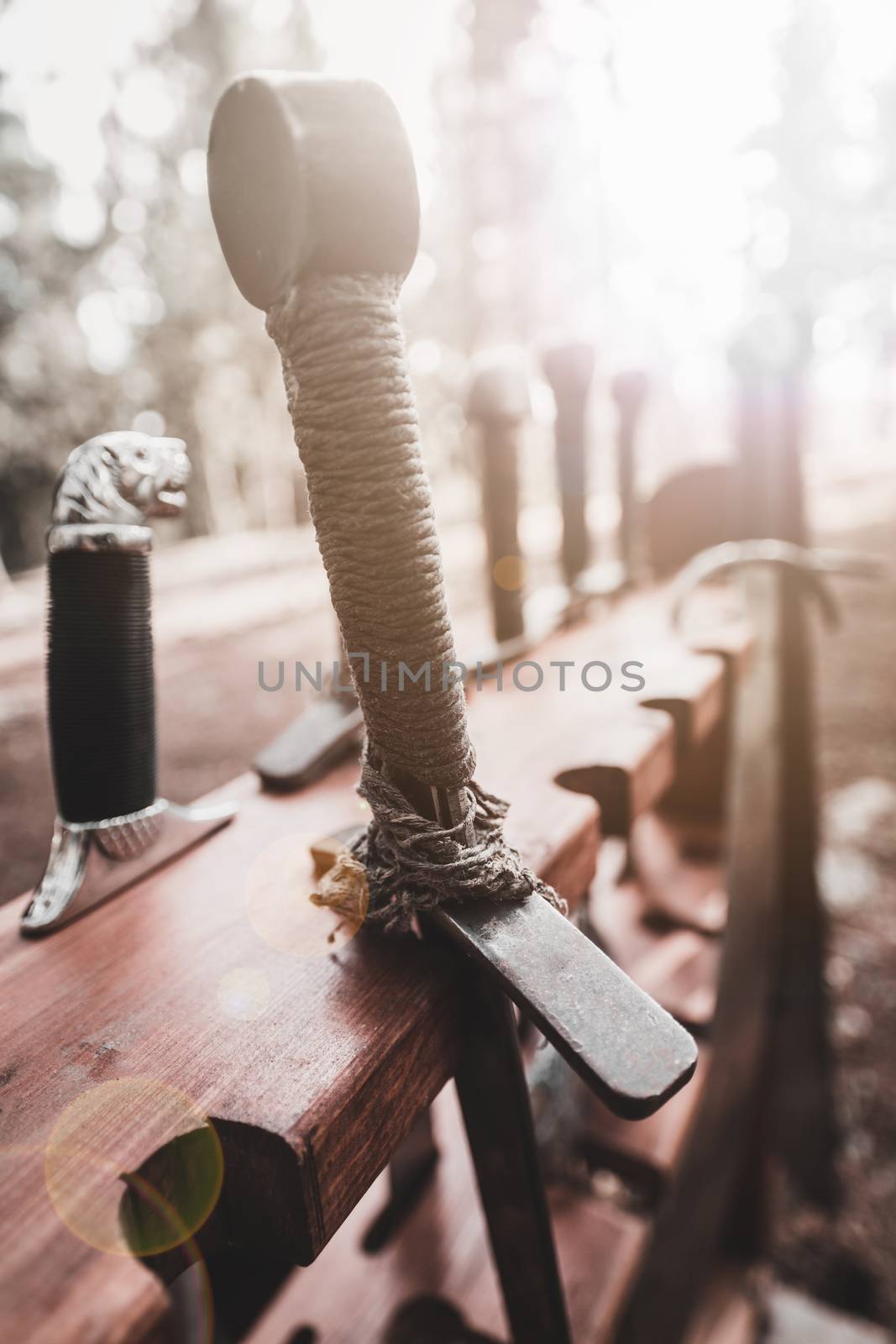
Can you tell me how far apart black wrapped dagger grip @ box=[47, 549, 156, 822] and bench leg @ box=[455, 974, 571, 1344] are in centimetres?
30

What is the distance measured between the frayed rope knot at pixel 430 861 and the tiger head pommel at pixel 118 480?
9.9 inches

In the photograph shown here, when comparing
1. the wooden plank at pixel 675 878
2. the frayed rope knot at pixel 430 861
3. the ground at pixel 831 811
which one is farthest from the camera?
the ground at pixel 831 811

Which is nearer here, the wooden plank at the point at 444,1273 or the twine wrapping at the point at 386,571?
the twine wrapping at the point at 386,571

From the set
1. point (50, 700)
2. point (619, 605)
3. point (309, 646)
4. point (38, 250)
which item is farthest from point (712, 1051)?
point (38, 250)

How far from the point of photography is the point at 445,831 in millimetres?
409

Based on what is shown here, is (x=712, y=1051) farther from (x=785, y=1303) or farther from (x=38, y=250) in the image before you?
(x=38, y=250)

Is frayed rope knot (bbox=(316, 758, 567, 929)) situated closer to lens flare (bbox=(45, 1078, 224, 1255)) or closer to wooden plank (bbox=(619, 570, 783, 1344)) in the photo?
lens flare (bbox=(45, 1078, 224, 1255))

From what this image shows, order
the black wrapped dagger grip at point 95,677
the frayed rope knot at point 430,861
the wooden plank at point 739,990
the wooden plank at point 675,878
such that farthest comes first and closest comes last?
1. the wooden plank at point 675,878
2. the wooden plank at point 739,990
3. the black wrapped dagger grip at point 95,677
4. the frayed rope knot at point 430,861

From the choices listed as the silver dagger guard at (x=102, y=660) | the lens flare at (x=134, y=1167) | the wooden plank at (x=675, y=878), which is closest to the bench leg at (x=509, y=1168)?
the lens flare at (x=134, y=1167)

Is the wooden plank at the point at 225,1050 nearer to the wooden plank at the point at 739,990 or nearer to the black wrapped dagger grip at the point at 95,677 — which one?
the black wrapped dagger grip at the point at 95,677

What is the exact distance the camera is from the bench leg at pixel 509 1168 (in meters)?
0.42

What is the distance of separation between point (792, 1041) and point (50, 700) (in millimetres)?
1673

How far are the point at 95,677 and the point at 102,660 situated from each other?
0.01 m

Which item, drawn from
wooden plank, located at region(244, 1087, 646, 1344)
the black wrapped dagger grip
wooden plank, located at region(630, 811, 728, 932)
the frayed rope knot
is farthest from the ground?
the frayed rope knot
